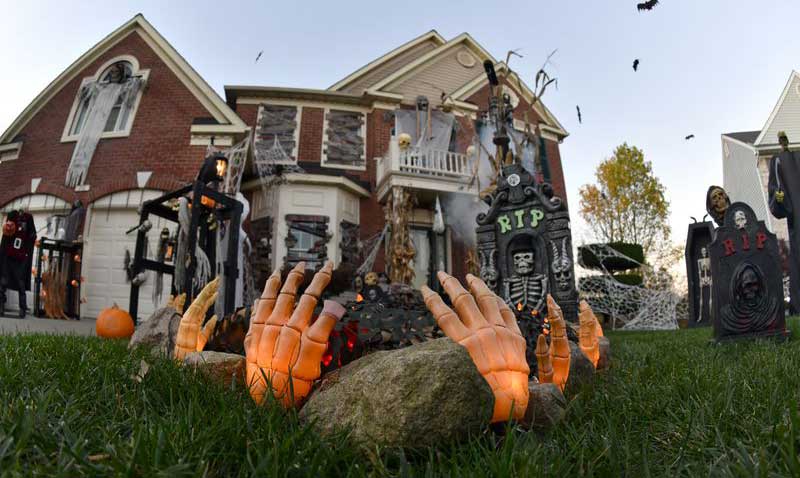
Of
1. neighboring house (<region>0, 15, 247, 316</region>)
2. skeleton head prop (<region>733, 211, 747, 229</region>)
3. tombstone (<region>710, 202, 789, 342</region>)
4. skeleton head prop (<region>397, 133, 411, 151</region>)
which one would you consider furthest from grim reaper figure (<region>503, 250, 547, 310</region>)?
neighboring house (<region>0, 15, 247, 316</region>)

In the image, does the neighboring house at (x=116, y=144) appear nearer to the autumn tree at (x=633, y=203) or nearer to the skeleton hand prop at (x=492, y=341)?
the skeleton hand prop at (x=492, y=341)

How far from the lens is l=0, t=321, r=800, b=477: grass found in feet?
3.59

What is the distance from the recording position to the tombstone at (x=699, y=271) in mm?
10461

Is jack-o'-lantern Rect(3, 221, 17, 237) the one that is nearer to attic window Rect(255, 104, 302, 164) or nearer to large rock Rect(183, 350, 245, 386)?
attic window Rect(255, 104, 302, 164)

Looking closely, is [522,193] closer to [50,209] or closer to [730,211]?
[730,211]

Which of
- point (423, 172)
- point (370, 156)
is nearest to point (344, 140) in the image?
point (370, 156)

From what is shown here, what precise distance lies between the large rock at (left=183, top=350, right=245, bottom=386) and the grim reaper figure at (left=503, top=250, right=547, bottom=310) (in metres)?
5.87

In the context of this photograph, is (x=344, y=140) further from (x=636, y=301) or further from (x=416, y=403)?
(x=416, y=403)

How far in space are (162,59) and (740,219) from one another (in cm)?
1397

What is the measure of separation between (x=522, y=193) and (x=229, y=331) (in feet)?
20.7

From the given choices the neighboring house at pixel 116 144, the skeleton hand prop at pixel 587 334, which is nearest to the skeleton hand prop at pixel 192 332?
the skeleton hand prop at pixel 587 334

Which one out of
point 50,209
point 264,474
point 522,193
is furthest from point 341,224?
point 264,474

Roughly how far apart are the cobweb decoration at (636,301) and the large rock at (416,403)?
40.6 feet

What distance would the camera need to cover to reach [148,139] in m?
11.8
